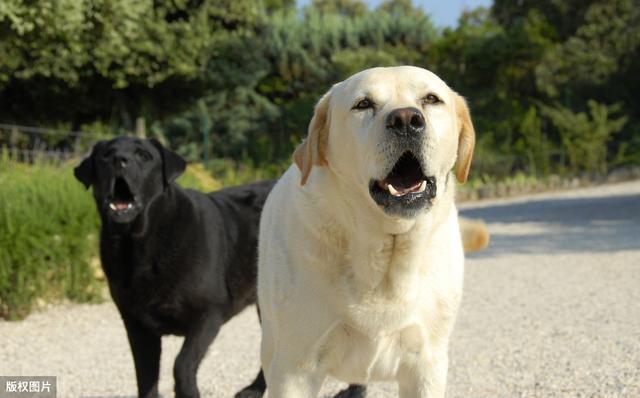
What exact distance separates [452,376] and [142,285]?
6.85 ft

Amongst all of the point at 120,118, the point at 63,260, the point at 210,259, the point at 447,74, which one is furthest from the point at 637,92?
the point at 210,259

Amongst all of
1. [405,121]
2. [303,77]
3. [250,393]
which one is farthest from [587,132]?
[405,121]

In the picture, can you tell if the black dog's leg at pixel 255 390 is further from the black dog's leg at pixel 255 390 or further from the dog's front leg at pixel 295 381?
the dog's front leg at pixel 295 381

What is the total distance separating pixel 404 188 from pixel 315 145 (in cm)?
37

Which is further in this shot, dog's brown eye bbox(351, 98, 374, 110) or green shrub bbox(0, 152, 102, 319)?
green shrub bbox(0, 152, 102, 319)

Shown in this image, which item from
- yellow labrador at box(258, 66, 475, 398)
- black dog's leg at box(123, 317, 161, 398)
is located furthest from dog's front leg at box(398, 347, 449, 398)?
black dog's leg at box(123, 317, 161, 398)

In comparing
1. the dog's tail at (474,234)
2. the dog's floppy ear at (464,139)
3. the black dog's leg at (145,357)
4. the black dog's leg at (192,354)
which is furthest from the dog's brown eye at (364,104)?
the black dog's leg at (145,357)

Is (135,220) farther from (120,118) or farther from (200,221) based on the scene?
(120,118)

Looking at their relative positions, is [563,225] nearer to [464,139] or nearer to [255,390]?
[255,390]

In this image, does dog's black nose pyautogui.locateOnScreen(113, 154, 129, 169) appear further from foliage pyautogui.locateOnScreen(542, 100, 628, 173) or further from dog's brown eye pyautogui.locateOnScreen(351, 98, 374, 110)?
foliage pyautogui.locateOnScreen(542, 100, 628, 173)

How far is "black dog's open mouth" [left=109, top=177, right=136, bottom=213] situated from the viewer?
493 cm

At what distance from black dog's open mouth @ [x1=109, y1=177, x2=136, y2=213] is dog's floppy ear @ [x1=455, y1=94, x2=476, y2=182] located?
247cm

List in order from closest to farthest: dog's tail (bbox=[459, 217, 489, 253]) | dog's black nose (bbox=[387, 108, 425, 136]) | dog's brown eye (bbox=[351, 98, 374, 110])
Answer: dog's black nose (bbox=[387, 108, 425, 136])
dog's brown eye (bbox=[351, 98, 374, 110])
dog's tail (bbox=[459, 217, 489, 253])

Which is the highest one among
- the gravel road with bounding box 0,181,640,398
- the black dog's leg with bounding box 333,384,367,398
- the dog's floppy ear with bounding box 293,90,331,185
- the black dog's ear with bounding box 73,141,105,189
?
the dog's floppy ear with bounding box 293,90,331,185
